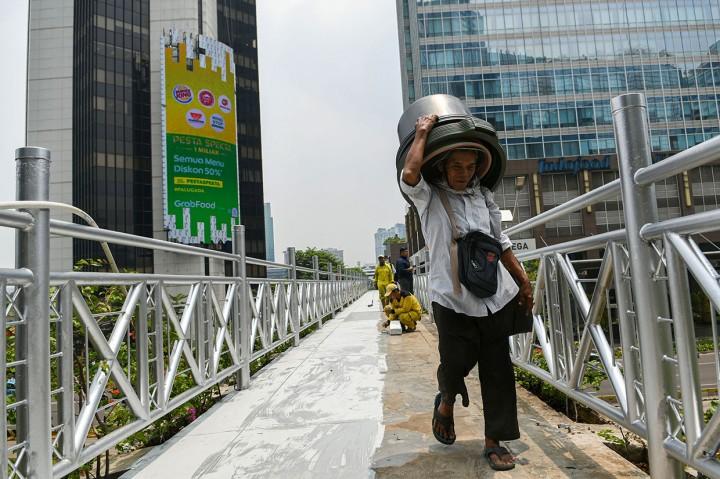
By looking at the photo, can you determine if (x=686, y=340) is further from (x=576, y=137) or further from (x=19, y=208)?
(x=576, y=137)

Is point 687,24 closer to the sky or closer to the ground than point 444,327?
closer to the sky

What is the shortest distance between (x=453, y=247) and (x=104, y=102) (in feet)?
142

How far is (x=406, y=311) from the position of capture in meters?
7.28

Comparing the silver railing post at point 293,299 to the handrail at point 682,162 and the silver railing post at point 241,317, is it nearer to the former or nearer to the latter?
the silver railing post at point 241,317

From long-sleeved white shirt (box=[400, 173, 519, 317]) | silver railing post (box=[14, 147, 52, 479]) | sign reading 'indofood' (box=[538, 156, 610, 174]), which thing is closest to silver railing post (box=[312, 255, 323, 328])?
long-sleeved white shirt (box=[400, 173, 519, 317])

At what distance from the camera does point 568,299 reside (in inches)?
101

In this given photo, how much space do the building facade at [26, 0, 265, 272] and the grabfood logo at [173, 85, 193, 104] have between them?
227 inches

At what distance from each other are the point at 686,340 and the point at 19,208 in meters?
2.21

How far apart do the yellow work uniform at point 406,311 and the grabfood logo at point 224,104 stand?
3024 centimetres

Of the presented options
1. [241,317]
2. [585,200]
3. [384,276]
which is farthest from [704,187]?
[585,200]

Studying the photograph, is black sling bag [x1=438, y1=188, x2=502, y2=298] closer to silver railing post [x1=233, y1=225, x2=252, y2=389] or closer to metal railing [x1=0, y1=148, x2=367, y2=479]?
metal railing [x1=0, y1=148, x2=367, y2=479]

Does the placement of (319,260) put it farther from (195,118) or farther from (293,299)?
(293,299)

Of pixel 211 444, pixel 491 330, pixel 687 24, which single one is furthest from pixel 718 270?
pixel 687 24

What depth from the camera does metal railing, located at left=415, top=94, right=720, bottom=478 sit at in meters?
1.42
